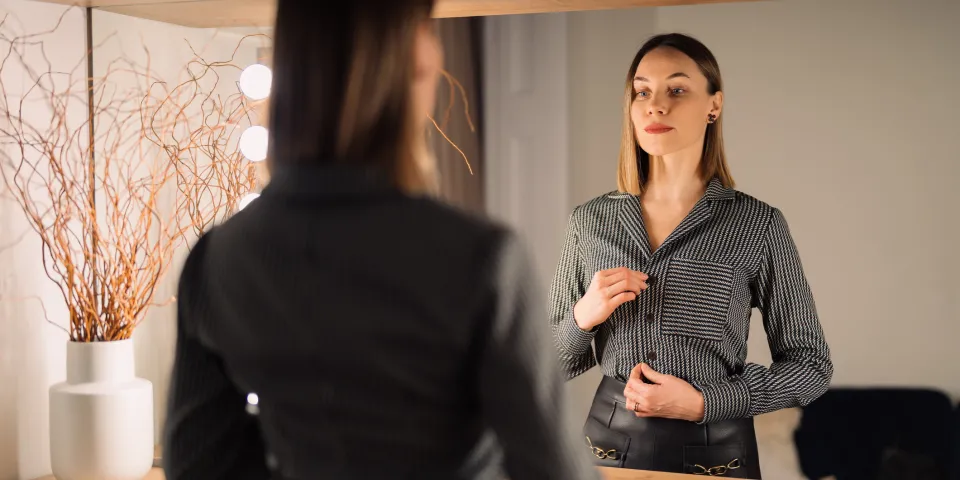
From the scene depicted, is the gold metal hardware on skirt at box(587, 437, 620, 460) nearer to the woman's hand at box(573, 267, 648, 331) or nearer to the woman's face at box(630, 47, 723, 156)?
the woman's hand at box(573, 267, 648, 331)

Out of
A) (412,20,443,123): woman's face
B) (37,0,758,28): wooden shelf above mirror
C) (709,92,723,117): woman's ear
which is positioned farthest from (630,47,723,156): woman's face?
(412,20,443,123): woman's face

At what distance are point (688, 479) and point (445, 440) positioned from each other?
0.98 m

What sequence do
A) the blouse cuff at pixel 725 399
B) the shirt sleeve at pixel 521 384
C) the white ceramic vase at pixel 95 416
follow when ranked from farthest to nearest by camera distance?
the white ceramic vase at pixel 95 416, the blouse cuff at pixel 725 399, the shirt sleeve at pixel 521 384

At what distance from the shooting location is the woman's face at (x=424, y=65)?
0.68 metres

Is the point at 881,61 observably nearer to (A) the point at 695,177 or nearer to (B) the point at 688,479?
(A) the point at 695,177

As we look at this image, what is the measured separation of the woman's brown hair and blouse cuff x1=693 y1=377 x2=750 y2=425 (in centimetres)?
34

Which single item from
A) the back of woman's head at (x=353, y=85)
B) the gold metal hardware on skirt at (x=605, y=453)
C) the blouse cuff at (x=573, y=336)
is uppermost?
the back of woman's head at (x=353, y=85)

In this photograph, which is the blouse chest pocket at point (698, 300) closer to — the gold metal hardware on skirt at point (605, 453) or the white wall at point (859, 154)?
the white wall at point (859, 154)

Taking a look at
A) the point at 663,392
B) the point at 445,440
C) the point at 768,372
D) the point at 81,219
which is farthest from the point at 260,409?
the point at 81,219

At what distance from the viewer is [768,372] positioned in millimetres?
1545

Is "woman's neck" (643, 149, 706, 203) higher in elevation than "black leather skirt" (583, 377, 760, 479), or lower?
higher

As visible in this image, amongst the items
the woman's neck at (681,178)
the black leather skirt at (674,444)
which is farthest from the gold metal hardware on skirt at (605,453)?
the woman's neck at (681,178)

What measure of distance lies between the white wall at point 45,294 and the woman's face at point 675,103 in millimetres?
897

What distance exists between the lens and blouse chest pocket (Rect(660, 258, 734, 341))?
1.54 m
